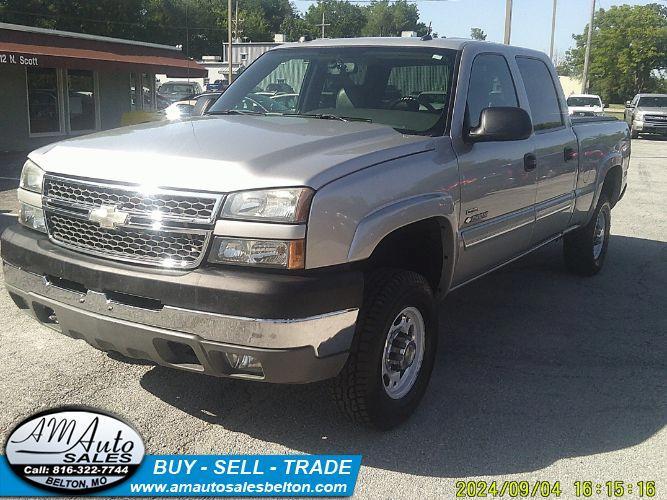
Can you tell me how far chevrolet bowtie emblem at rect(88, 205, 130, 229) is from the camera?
313 centimetres

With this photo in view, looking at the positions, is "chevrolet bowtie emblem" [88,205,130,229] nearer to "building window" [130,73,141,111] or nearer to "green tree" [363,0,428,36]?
"building window" [130,73,141,111]

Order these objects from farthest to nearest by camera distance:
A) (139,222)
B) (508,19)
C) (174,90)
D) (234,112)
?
1. (174,90)
2. (508,19)
3. (234,112)
4. (139,222)

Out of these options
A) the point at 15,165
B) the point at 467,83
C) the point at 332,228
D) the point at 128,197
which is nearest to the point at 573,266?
the point at 467,83

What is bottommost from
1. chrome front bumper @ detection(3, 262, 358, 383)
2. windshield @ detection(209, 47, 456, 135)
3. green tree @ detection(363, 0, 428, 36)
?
chrome front bumper @ detection(3, 262, 358, 383)

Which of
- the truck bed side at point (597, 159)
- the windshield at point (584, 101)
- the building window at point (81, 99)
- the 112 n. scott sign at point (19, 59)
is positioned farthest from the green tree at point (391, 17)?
the truck bed side at point (597, 159)

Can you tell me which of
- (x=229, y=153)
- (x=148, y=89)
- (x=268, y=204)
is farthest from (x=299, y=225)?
(x=148, y=89)

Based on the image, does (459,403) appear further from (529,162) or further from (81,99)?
(81,99)

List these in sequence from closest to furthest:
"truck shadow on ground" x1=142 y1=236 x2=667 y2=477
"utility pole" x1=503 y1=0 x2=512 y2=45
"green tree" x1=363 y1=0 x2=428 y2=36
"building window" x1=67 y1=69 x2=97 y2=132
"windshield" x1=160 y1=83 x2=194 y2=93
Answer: "truck shadow on ground" x1=142 y1=236 x2=667 y2=477 < "building window" x1=67 y1=69 x2=97 y2=132 < "utility pole" x1=503 y1=0 x2=512 y2=45 < "windshield" x1=160 y1=83 x2=194 y2=93 < "green tree" x1=363 y1=0 x2=428 y2=36

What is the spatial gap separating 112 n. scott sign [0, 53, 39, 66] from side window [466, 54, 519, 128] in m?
14.6

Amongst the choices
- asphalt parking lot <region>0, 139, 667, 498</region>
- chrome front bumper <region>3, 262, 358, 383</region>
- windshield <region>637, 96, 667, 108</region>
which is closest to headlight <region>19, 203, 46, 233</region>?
chrome front bumper <region>3, 262, 358, 383</region>

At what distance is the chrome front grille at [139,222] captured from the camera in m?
3.01

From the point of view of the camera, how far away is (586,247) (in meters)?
6.62

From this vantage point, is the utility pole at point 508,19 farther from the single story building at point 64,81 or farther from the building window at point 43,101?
the building window at point 43,101

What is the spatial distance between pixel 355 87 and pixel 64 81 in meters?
17.3
